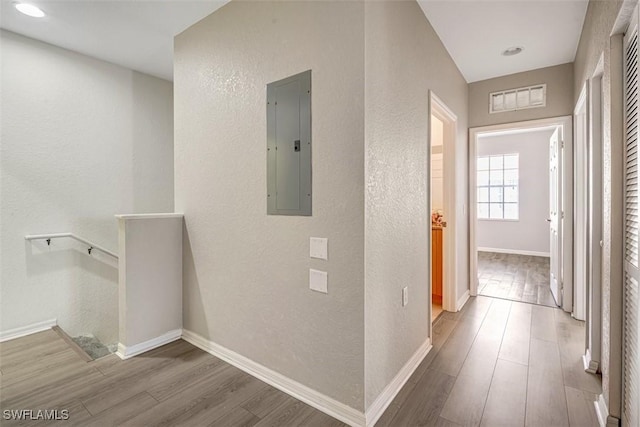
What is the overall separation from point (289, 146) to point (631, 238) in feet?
5.85

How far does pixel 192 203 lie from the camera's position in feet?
8.61

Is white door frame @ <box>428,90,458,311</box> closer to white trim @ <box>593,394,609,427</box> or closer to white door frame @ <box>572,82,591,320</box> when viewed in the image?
white door frame @ <box>572,82,591,320</box>

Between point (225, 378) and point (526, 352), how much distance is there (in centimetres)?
232

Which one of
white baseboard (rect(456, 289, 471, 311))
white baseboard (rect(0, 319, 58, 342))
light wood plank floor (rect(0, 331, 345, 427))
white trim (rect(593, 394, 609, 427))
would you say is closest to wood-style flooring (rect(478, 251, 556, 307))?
white baseboard (rect(456, 289, 471, 311))

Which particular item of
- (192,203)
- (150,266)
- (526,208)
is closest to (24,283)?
(150,266)

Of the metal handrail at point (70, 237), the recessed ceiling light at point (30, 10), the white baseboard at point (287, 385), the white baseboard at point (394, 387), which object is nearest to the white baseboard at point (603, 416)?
the white baseboard at point (394, 387)

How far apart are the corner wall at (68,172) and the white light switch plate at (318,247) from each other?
269 cm

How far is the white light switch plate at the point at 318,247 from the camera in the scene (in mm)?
1745

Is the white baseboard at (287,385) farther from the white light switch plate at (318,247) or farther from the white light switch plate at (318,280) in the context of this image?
the white light switch plate at (318,247)

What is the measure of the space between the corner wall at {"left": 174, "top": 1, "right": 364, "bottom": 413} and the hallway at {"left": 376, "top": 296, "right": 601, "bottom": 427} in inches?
22.0

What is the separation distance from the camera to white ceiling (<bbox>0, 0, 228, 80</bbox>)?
2.31 m

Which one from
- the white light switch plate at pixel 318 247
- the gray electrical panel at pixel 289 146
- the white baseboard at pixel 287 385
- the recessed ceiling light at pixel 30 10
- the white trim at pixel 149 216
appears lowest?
the white baseboard at pixel 287 385

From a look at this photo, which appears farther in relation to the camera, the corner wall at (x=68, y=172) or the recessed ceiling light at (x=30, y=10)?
the corner wall at (x=68, y=172)

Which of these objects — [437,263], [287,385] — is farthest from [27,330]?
[437,263]
